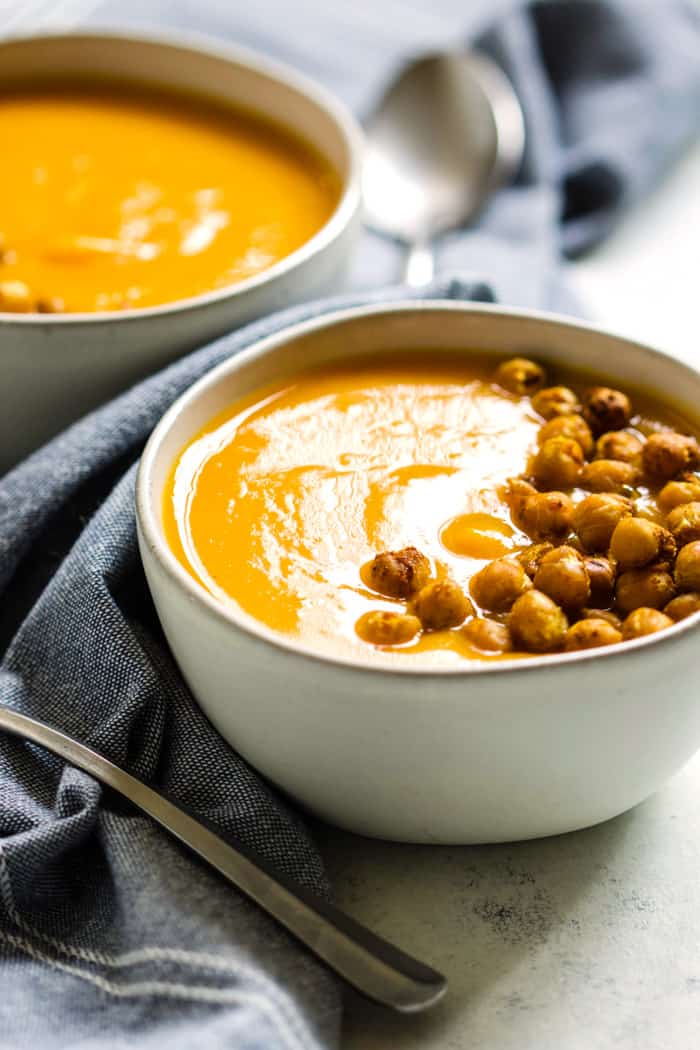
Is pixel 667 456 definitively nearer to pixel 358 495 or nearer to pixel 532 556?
pixel 532 556

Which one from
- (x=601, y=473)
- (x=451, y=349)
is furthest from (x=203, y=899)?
(x=451, y=349)

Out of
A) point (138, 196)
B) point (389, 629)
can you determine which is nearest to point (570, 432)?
point (389, 629)

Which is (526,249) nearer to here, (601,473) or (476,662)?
(601,473)

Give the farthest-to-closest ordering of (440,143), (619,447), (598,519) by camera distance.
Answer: (440,143) < (619,447) < (598,519)

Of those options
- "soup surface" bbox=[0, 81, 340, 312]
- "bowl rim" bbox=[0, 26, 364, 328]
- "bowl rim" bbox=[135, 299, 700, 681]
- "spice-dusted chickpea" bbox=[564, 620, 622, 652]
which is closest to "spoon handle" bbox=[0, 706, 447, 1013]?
"bowl rim" bbox=[135, 299, 700, 681]

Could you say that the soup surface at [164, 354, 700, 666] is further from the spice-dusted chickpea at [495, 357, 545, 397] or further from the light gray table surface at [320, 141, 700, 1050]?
the light gray table surface at [320, 141, 700, 1050]

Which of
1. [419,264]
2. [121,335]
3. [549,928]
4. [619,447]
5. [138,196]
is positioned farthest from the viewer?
[419,264]

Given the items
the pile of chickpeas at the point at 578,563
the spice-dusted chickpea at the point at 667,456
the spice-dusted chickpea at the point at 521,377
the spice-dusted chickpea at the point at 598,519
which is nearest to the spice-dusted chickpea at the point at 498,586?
the pile of chickpeas at the point at 578,563

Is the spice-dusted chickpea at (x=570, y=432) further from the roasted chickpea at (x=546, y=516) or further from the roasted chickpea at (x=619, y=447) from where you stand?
the roasted chickpea at (x=546, y=516)
